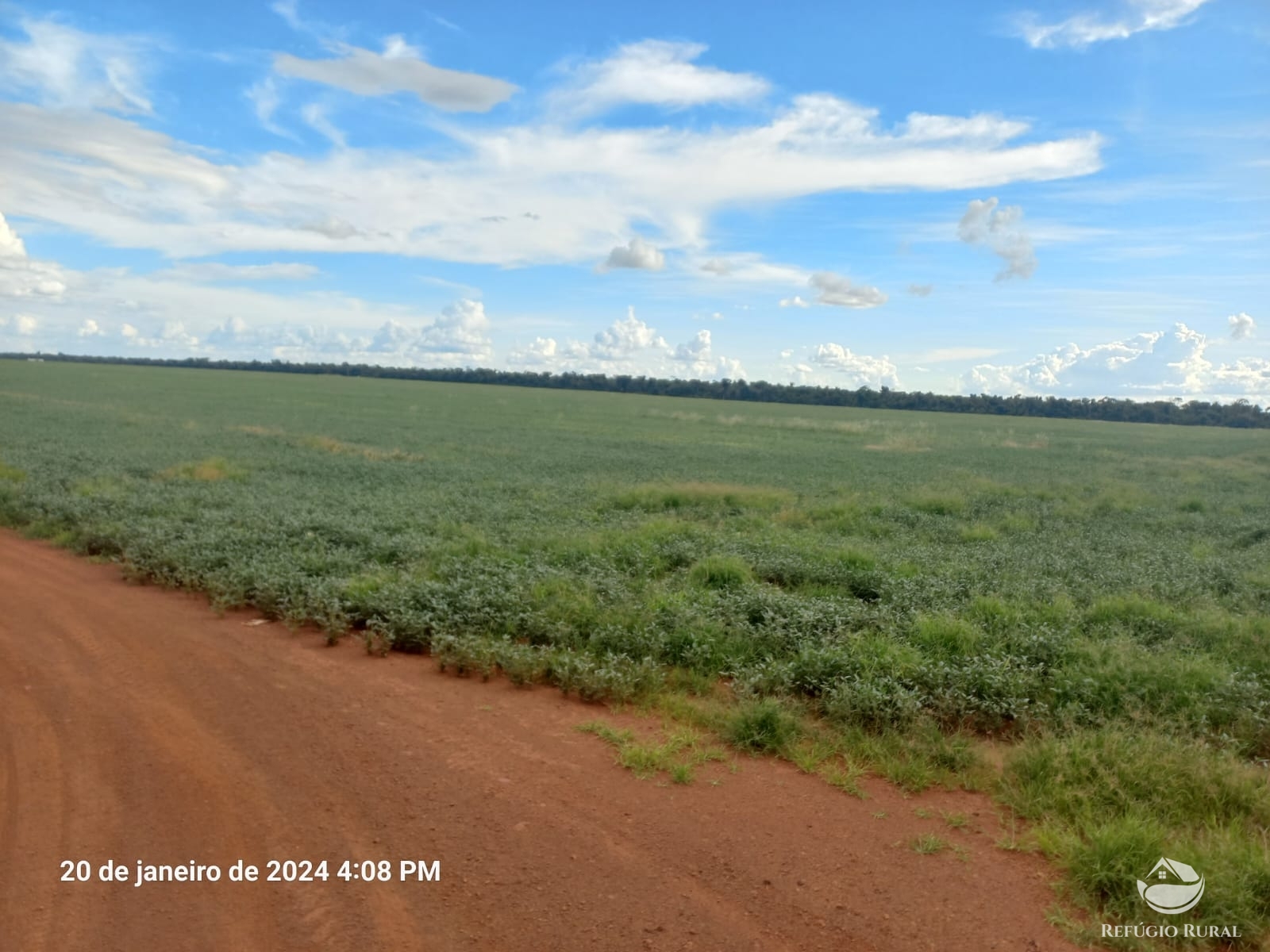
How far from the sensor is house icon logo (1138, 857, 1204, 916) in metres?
4.31

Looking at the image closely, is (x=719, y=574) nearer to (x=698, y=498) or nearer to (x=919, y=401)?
(x=698, y=498)

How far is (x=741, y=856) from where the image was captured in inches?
187

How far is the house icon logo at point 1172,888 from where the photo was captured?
4.31 m

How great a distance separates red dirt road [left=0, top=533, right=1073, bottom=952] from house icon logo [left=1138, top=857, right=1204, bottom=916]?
0.53 m

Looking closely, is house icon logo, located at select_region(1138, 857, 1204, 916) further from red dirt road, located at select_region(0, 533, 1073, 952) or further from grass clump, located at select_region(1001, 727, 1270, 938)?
red dirt road, located at select_region(0, 533, 1073, 952)

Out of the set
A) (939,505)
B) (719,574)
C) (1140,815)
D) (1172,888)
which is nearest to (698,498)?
(939,505)

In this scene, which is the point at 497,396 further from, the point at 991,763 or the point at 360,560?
the point at 991,763

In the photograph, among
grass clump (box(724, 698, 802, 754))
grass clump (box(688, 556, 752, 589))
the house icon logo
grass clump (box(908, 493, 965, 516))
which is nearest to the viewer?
the house icon logo

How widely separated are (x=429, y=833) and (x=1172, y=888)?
4075 mm

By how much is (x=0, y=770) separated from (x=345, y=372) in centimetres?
15764

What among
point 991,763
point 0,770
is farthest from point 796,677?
point 0,770

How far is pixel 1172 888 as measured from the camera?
4398 mm

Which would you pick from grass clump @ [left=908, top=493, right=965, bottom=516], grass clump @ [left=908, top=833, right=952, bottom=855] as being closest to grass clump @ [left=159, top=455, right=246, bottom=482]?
grass clump @ [left=908, top=493, right=965, bottom=516]

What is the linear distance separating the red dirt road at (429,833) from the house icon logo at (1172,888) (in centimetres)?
53
